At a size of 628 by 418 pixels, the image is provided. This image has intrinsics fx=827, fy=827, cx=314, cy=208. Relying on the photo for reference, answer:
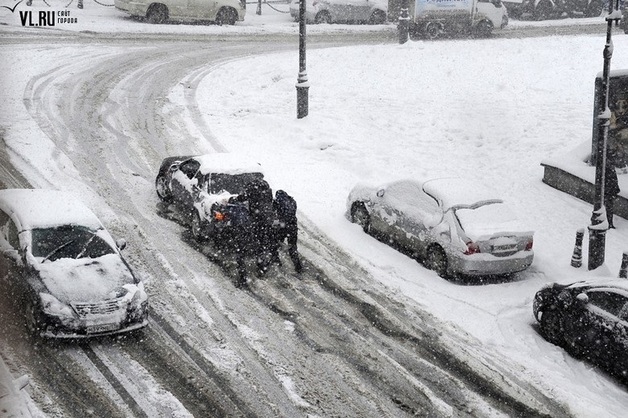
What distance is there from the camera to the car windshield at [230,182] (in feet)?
48.9

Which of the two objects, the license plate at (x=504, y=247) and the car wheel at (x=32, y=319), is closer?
the car wheel at (x=32, y=319)

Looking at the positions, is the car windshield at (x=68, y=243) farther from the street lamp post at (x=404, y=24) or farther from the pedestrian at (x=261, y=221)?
the street lamp post at (x=404, y=24)

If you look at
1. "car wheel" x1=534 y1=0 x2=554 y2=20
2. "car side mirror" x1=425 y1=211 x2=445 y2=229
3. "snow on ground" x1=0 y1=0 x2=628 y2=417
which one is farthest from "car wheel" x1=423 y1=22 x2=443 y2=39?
"car side mirror" x1=425 y1=211 x2=445 y2=229

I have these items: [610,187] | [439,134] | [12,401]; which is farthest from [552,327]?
[439,134]

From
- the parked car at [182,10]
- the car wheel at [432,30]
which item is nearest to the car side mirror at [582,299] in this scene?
the car wheel at [432,30]

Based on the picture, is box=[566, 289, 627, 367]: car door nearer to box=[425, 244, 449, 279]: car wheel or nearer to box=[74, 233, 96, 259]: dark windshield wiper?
box=[425, 244, 449, 279]: car wheel

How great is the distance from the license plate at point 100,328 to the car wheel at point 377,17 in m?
27.0

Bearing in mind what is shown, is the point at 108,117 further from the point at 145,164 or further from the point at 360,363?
the point at 360,363

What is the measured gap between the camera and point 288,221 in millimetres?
13711

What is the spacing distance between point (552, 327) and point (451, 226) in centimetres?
261

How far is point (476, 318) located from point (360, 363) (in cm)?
261

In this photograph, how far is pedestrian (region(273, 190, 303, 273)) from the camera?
13633mm

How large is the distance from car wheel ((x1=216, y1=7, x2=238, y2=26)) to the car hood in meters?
22.5

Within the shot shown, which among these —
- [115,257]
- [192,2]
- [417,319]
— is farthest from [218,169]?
[192,2]
